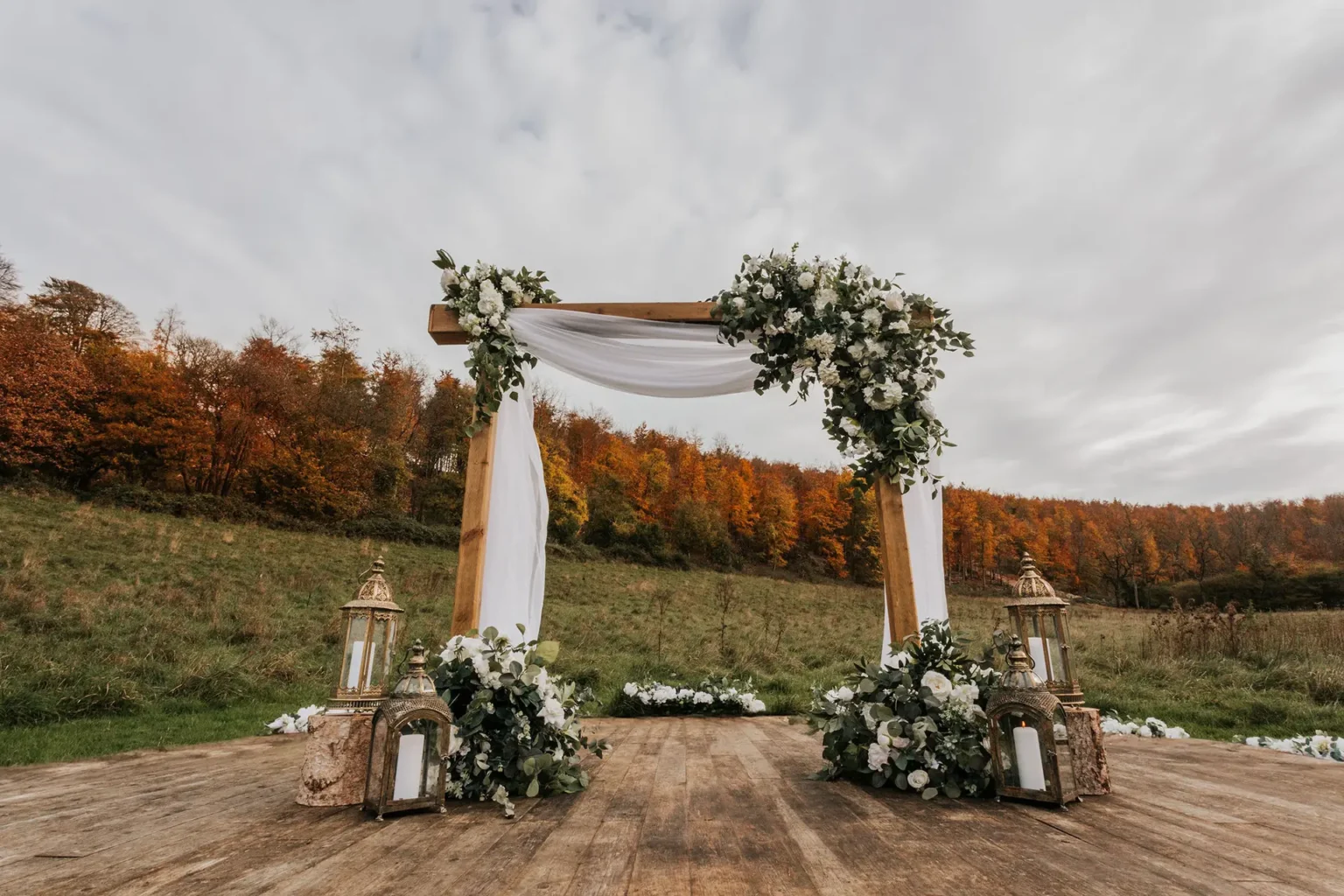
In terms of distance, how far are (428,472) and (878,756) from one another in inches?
791

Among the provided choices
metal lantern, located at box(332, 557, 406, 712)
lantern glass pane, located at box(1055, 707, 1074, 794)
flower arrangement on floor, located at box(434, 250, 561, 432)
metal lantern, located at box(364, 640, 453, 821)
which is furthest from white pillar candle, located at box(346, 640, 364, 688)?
lantern glass pane, located at box(1055, 707, 1074, 794)

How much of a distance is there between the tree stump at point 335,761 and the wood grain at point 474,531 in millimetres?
705

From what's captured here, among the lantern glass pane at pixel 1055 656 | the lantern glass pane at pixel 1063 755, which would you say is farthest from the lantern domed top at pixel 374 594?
the lantern glass pane at pixel 1055 656

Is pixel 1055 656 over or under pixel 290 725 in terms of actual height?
over

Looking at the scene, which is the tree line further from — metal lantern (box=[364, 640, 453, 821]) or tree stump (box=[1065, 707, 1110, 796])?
tree stump (box=[1065, 707, 1110, 796])

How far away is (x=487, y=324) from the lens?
316cm

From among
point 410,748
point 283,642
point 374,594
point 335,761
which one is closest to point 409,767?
point 410,748

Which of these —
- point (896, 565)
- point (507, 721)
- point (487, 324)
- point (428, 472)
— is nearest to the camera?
→ point (507, 721)

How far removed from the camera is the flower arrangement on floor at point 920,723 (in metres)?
2.21

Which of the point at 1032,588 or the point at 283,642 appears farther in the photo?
the point at 283,642

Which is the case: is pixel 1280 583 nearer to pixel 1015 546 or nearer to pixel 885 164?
pixel 1015 546

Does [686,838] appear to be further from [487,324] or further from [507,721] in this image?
[487,324]

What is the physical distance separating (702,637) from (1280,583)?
79.0 ft

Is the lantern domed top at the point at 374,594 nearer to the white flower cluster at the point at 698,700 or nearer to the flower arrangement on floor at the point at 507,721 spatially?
the flower arrangement on floor at the point at 507,721
